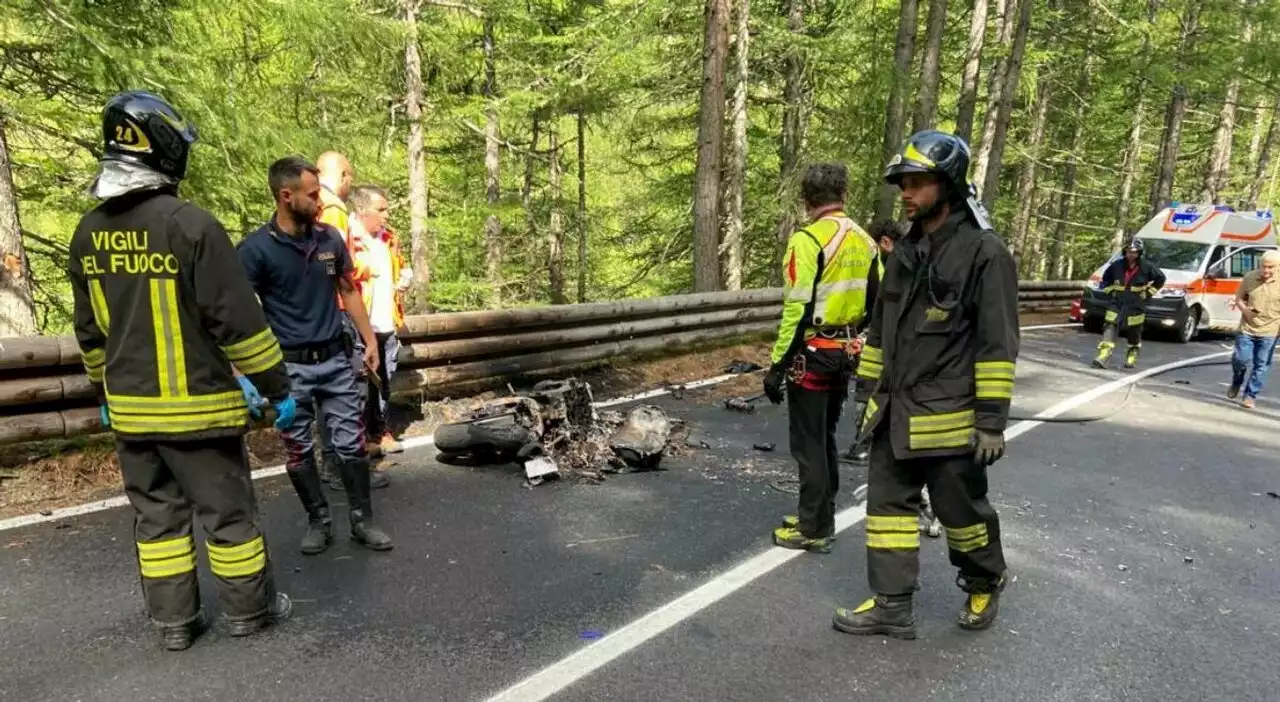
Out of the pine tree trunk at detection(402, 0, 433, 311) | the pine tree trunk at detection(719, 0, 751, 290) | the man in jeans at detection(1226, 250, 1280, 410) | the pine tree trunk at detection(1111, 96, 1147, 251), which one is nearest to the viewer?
Result: the man in jeans at detection(1226, 250, 1280, 410)

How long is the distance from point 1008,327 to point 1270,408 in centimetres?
805

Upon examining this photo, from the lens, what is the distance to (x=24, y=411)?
4.22 metres

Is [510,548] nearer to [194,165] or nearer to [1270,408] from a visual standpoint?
[194,165]

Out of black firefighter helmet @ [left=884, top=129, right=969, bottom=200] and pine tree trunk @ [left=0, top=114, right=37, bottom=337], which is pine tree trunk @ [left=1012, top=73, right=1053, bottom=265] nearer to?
black firefighter helmet @ [left=884, top=129, right=969, bottom=200]

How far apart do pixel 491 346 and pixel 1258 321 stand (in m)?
8.64

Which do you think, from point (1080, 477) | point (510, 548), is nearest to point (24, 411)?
point (510, 548)

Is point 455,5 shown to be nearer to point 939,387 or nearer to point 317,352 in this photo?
point 317,352

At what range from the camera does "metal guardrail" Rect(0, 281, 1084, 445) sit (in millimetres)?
4184

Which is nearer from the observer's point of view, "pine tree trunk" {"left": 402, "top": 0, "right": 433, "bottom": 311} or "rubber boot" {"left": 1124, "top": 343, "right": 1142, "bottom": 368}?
"rubber boot" {"left": 1124, "top": 343, "right": 1142, "bottom": 368}

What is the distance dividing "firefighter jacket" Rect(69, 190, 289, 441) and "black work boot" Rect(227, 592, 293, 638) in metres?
0.75

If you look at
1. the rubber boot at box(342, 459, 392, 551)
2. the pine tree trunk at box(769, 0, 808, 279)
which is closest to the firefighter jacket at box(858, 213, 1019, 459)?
the rubber boot at box(342, 459, 392, 551)

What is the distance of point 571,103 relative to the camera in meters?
14.9

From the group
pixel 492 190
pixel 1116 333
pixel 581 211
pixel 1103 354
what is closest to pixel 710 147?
pixel 1103 354

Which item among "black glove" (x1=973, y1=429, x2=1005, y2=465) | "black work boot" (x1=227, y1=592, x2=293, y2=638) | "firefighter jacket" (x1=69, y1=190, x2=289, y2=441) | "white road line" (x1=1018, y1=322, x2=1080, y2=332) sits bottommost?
"white road line" (x1=1018, y1=322, x2=1080, y2=332)
